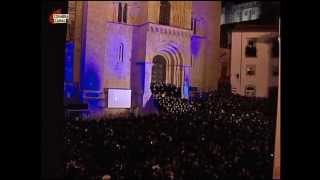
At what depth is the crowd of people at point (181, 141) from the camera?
146 centimetres

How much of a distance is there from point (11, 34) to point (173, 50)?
602 millimetres

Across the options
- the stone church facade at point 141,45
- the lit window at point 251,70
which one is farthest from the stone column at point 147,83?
the lit window at point 251,70

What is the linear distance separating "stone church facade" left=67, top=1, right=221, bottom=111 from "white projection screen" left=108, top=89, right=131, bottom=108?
0.06 feet

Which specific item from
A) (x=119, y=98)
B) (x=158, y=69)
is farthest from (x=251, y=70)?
(x=119, y=98)

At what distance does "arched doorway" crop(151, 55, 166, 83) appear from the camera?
155 cm

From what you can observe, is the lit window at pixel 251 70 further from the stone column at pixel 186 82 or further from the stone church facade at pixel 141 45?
the stone column at pixel 186 82

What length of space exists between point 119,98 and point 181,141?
0.95 ft

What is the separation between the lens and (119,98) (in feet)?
4.97

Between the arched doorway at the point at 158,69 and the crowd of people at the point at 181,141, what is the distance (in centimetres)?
3

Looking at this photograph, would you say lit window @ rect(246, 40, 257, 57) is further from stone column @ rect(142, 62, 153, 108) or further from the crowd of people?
stone column @ rect(142, 62, 153, 108)

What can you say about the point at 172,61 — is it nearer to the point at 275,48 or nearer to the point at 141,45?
the point at 141,45
